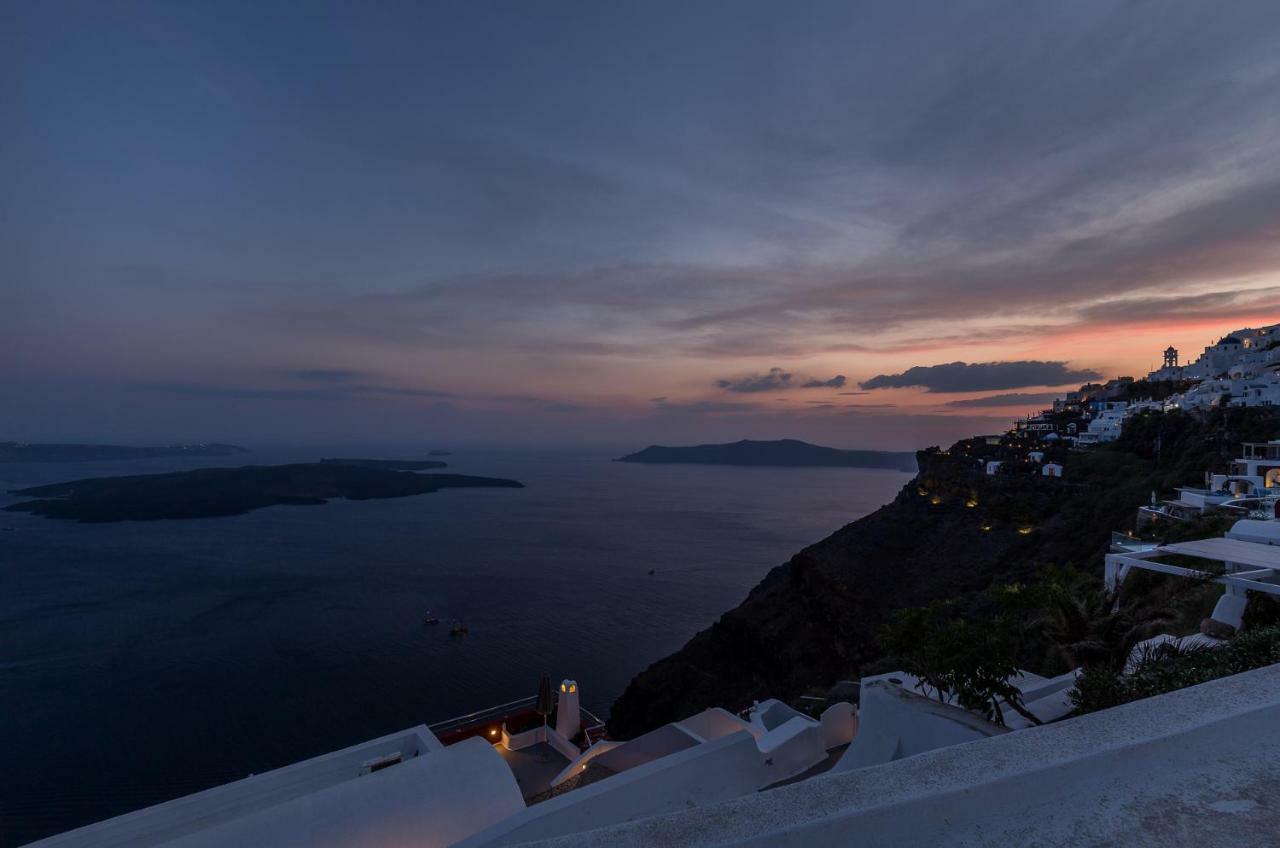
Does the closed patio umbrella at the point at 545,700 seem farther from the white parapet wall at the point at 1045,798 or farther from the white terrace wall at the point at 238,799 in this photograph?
the white parapet wall at the point at 1045,798

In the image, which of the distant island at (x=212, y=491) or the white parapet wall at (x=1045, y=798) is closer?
the white parapet wall at (x=1045, y=798)

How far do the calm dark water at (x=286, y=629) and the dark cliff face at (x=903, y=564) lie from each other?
4.93 m

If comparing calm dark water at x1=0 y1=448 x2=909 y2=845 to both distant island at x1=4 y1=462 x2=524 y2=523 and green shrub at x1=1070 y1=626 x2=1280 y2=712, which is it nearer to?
distant island at x1=4 y1=462 x2=524 y2=523

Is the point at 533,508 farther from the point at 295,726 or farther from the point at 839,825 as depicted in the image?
the point at 839,825

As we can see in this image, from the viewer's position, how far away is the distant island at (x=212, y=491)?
72.1 m

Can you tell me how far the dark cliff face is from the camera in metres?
21.9

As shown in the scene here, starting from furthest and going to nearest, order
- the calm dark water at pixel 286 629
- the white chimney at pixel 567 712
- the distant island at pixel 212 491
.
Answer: the distant island at pixel 212 491, the calm dark water at pixel 286 629, the white chimney at pixel 567 712

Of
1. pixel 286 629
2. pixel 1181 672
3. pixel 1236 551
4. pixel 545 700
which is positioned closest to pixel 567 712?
pixel 545 700

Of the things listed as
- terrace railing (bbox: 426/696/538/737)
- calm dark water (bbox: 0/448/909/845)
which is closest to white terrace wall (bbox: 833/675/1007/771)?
terrace railing (bbox: 426/696/538/737)

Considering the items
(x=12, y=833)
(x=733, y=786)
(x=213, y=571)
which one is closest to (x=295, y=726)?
(x=12, y=833)

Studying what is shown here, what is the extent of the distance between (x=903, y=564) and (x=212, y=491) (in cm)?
9659

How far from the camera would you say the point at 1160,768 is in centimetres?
186

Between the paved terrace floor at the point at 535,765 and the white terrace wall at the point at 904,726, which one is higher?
the white terrace wall at the point at 904,726

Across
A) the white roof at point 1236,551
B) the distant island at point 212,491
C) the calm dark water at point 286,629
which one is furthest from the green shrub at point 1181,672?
the distant island at point 212,491
